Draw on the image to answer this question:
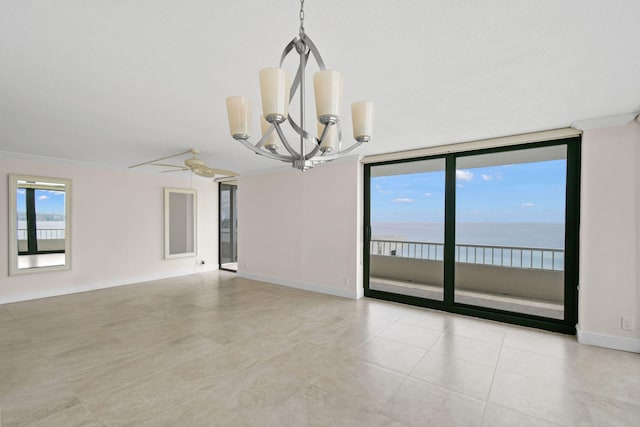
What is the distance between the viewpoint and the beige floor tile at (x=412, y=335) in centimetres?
297

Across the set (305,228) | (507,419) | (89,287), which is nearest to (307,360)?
(507,419)

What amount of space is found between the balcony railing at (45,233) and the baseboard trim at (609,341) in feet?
25.1

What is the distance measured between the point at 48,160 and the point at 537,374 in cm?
728

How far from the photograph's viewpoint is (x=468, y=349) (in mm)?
2818

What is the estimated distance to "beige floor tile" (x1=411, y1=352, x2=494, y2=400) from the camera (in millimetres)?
2166

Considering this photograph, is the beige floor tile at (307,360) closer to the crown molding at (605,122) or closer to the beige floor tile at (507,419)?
the beige floor tile at (507,419)

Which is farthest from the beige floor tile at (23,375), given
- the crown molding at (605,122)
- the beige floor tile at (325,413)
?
the crown molding at (605,122)

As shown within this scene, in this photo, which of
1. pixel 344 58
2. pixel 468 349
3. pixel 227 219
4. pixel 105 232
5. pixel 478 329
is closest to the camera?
pixel 344 58

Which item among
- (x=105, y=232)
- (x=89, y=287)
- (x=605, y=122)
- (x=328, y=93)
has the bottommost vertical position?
(x=89, y=287)

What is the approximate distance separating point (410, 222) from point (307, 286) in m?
2.18

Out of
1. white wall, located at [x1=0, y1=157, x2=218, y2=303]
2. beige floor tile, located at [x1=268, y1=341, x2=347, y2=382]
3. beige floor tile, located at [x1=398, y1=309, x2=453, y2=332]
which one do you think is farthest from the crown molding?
white wall, located at [x1=0, y1=157, x2=218, y2=303]

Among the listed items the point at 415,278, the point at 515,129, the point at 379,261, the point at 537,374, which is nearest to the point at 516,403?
the point at 537,374

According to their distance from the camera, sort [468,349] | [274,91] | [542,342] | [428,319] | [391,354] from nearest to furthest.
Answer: [274,91]
[391,354]
[468,349]
[542,342]
[428,319]

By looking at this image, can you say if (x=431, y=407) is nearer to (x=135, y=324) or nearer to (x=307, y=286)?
(x=307, y=286)
